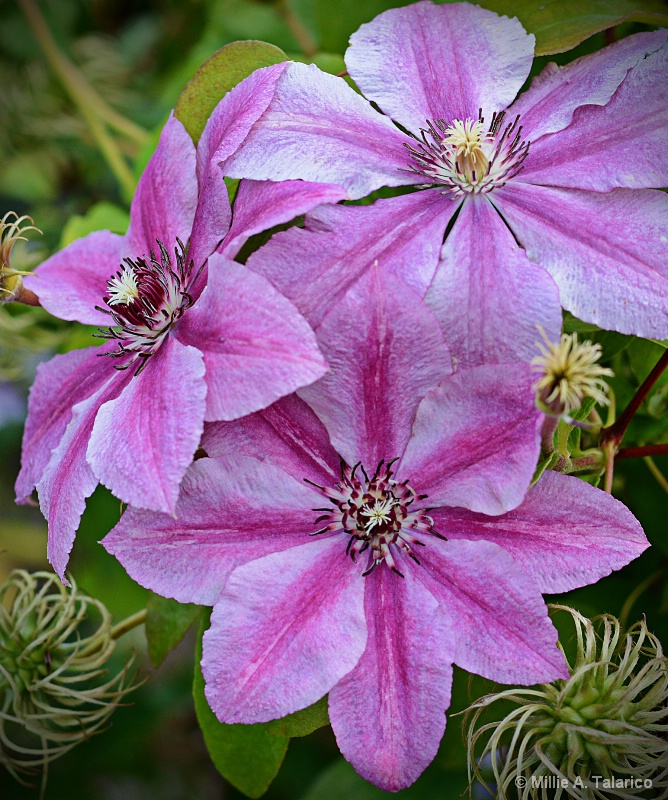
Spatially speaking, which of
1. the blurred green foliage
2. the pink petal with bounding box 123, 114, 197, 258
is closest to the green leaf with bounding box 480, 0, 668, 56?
the blurred green foliage

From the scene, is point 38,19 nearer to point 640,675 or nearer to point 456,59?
point 456,59

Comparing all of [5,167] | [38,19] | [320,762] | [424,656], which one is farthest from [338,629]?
[5,167]

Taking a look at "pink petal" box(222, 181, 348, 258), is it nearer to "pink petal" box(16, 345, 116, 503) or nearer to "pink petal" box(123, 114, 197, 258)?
"pink petal" box(123, 114, 197, 258)

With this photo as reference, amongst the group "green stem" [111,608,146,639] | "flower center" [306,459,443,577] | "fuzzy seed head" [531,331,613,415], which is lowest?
"green stem" [111,608,146,639]

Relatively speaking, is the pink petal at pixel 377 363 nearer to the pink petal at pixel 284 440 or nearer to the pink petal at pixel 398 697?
the pink petal at pixel 284 440

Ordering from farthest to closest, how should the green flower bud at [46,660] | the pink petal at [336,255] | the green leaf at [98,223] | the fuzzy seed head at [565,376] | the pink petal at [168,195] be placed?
1. the green leaf at [98,223]
2. the green flower bud at [46,660]
3. the pink petal at [168,195]
4. the pink petal at [336,255]
5. the fuzzy seed head at [565,376]

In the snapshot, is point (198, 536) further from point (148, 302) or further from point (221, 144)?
point (221, 144)

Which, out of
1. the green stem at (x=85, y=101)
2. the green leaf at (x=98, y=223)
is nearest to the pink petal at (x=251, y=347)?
the green leaf at (x=98, y=223)
